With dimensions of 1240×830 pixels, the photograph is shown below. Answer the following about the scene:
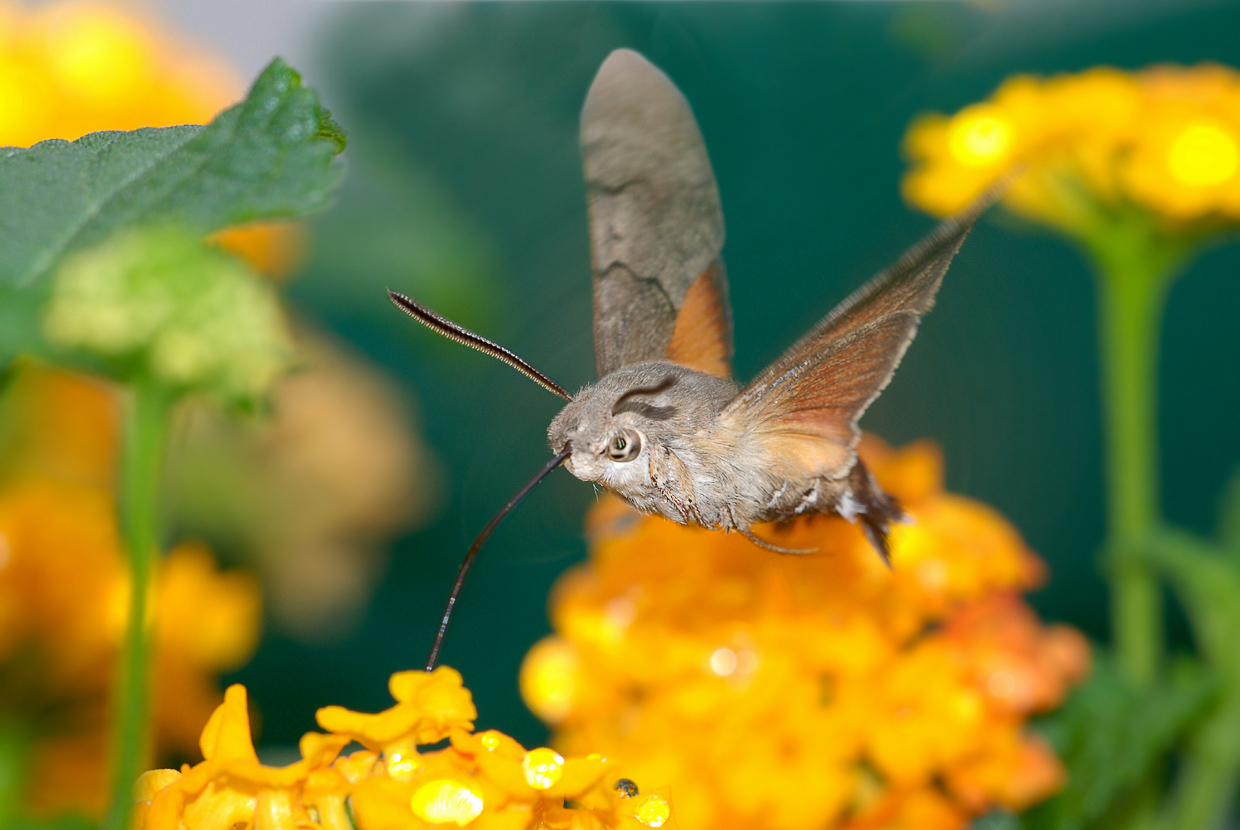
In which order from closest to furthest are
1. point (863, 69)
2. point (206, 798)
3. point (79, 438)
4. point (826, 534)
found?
1. point (206, 798)
2. point (826, 534)
3. point (79, 438)
4. point (863, 69)

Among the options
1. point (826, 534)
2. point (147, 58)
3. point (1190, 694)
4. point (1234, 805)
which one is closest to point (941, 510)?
point (826, 534)

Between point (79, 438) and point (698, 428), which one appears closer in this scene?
point (698, 428)

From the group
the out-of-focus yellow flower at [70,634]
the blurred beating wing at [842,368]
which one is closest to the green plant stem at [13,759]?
the out-of-focus yellow flower at [70,634]

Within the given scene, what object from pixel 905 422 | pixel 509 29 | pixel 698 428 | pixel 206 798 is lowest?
pixel 206 798

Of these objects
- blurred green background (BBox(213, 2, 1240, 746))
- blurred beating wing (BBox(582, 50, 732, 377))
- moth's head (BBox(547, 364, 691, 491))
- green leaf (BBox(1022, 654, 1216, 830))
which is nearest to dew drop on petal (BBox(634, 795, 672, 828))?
moth's head (BBox(547, 364, 691, 491))

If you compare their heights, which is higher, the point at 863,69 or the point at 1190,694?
the point at 863,69

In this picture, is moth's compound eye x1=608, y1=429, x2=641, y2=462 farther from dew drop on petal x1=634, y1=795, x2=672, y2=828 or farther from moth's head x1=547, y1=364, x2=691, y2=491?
dew drop on petal x1=634, y1=795, x2=672, y2=828

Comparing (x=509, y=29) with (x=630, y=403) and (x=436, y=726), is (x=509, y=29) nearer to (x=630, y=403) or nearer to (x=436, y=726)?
(x=630, y=403)

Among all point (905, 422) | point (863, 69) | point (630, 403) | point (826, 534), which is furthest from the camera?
point (863, 69)
